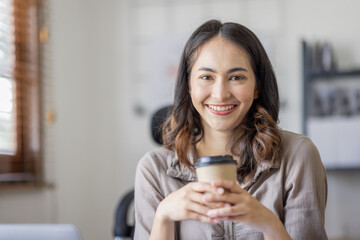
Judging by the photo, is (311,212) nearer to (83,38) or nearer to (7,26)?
(7,26)

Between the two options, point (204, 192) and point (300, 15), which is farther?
point (300, 15)

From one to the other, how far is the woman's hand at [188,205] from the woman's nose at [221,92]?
32 cm

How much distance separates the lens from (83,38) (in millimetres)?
3291

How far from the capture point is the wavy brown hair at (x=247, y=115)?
4.40ft

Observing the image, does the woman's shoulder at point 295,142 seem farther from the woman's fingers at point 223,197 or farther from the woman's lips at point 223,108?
the woman's fingers at point 223,197

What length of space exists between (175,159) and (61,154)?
170cm

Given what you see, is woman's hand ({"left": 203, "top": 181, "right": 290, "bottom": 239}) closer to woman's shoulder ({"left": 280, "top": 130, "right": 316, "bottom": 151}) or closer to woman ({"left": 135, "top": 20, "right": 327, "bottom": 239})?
woman ({"left": 135, "top": 20, "right": 327, "bottom": 239})

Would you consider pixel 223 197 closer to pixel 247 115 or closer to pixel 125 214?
pixel 247 115

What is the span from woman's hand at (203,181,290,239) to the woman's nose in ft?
1.13

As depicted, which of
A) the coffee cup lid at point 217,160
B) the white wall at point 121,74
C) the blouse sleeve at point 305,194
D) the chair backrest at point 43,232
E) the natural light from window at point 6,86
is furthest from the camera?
the white wall at point 121,74

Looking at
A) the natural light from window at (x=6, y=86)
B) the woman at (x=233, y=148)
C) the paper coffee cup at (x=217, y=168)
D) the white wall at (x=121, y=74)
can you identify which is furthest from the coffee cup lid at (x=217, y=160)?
the white wall at (x=121, y=74)

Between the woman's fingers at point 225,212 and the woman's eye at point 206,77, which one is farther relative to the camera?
the woman's eye at point 206,77

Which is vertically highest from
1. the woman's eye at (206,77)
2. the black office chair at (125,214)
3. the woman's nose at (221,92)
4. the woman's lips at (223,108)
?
the woman's eye at (206,77)

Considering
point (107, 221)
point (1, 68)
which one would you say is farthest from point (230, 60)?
point (107, 221)
